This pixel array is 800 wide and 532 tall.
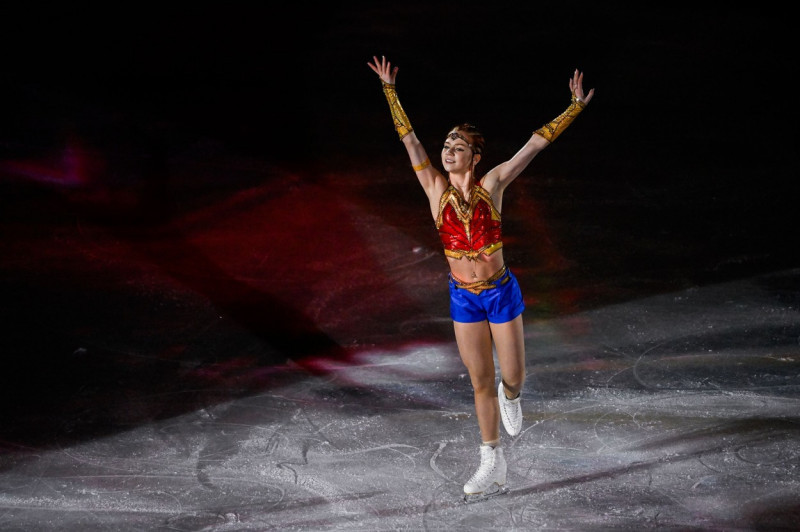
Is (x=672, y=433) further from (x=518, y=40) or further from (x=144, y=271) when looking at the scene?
(x=518, y=40)

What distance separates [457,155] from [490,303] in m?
0.82

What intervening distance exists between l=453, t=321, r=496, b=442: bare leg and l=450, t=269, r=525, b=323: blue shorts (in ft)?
0.20

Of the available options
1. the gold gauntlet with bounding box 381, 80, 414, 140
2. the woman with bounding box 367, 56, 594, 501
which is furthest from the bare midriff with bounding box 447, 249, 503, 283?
the gold gauntlet with bounding box 381, 80, 414, 140

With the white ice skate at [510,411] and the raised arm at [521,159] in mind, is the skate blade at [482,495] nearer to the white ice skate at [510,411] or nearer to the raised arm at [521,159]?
the white ice skate at [510,411]

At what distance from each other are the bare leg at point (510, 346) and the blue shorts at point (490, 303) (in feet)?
0.14

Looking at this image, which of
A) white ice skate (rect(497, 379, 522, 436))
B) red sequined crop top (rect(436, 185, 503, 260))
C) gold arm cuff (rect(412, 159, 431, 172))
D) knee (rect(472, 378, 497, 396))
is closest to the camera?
red sequined crop top (rect(436, 185, 503, 260))

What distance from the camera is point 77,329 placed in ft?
23.7

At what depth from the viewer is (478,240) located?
15.2 feet

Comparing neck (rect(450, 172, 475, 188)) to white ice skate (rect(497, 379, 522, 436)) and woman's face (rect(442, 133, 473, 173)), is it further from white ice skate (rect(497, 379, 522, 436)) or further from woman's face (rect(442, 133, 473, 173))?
white ice skate (rect(497, 379, 522, 436))

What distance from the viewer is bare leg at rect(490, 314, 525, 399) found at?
4.74 metres

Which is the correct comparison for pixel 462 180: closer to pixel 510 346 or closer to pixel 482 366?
pixel 510 346

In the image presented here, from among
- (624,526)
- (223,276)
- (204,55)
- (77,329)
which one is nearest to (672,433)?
(624,526)

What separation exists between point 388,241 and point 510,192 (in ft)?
4.81

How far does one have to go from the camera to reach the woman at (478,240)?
466 cm
